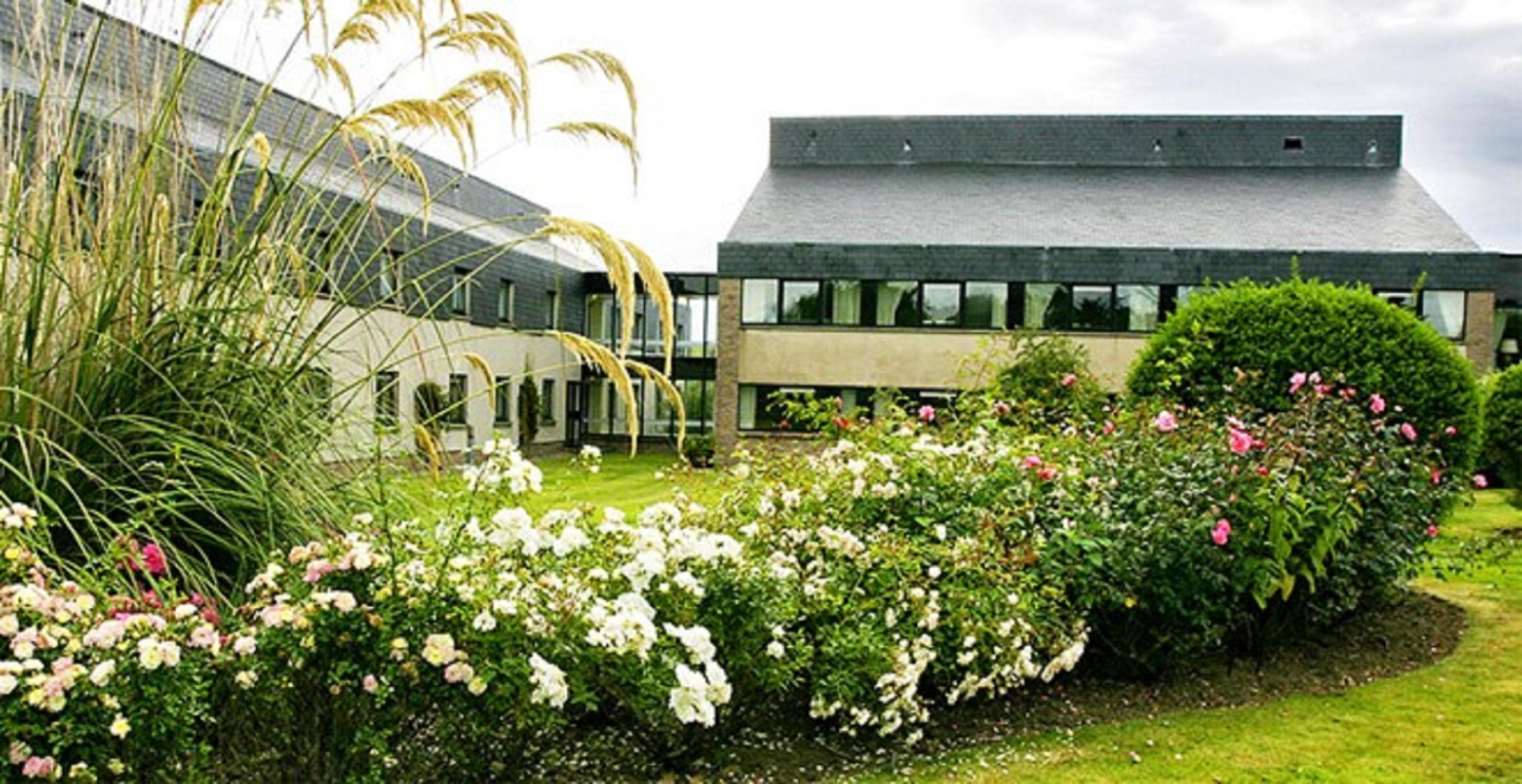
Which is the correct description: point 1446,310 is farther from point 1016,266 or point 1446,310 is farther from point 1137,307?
point 1016,266

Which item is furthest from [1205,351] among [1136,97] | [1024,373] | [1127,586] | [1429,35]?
[1136,97]

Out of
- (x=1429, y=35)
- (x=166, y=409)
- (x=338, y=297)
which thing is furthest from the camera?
(x=1429, y=35)

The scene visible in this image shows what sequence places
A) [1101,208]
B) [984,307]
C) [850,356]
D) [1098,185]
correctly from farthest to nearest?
[1098,185], [1101,208], [850,356], [984,307]

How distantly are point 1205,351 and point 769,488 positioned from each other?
474cm

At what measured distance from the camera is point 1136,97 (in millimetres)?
29766

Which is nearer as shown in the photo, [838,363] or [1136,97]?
[838,363]

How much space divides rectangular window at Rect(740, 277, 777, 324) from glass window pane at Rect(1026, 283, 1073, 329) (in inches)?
193

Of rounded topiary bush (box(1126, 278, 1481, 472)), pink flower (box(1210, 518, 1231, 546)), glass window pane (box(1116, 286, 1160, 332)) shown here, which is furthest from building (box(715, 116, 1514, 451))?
pink flower (box(1210, 518, 1231, 546))

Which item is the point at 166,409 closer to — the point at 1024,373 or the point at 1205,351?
the point at 1205,351

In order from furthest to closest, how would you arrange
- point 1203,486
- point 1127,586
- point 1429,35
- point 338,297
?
point 1429,35, point 1203,486, point 1127,586, point 338,297

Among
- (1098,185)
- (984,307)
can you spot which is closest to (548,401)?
(984,307)

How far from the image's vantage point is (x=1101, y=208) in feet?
84.2

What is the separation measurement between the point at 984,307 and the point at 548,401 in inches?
468

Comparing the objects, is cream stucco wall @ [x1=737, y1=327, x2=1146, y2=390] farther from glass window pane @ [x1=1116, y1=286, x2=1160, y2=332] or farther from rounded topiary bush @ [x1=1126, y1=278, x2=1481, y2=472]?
rounded topiary bush @ [x1=1126, y1=278, x2=1481, y2=472]
